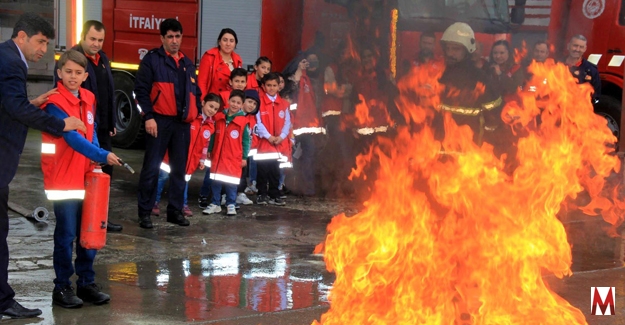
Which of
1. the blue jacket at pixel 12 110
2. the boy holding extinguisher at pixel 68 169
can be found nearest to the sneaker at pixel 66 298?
the boy holding extinguisher at pixel 68 169

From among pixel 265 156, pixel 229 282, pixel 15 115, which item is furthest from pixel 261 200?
pixel 15 115

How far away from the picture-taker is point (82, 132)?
5.97 meters

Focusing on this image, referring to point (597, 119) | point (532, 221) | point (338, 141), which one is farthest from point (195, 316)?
point (338, 141)

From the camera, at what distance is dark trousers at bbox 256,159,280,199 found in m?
10.7

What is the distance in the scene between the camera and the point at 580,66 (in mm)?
11070

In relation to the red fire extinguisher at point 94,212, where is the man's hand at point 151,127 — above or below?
above

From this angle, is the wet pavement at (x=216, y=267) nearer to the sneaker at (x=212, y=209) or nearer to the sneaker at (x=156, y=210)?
the sneaker at (x=212, y=209)

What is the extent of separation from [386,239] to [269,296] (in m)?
1.57

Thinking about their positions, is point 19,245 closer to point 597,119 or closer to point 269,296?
point 269,296

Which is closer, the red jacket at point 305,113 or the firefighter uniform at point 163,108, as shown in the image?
the firefighter uniform at point 163,108

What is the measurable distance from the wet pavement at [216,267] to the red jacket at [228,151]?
46 cm

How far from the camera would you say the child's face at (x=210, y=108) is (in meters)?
9.61

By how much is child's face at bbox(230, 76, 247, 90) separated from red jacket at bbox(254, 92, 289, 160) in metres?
0.61

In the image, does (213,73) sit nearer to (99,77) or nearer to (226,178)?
(226,178)
